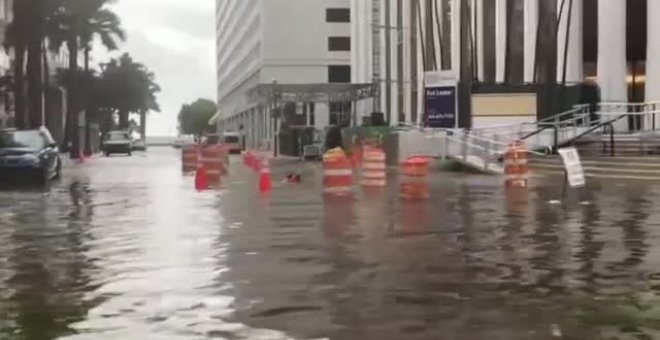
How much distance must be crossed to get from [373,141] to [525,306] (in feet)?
137

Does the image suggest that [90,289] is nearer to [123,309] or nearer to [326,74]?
[123,309]

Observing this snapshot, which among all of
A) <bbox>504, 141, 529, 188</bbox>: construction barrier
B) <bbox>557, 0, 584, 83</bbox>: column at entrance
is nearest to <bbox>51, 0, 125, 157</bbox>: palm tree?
<bbox>557, 0, 584, 83</bbox>: column at entrance

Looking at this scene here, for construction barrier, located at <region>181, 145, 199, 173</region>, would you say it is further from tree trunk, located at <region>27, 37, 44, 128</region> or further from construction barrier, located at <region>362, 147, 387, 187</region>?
construction barrier, located at <region>362, 147, 387, 187</region>

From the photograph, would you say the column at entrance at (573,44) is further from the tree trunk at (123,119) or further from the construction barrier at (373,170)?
the tree trunk at (123,119)

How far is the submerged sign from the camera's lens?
1654 inches

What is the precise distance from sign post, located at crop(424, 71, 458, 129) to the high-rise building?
36cm

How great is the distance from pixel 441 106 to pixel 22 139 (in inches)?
588

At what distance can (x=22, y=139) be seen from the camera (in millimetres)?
35406

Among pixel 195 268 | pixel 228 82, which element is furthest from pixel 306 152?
pixel 228 82

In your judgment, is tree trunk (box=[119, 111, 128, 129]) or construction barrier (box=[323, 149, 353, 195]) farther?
tree trunk (box=[119, 111, 128, 129])

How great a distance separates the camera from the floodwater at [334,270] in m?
8.88

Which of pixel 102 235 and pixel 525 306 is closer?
pixel 525 306

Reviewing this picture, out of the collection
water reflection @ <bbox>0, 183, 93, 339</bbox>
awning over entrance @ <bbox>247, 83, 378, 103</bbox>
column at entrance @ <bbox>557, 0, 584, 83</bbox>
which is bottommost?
water reflection @ <bbox>0, 183, 93, 339</bbox>

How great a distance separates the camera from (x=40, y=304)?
10.1 m
